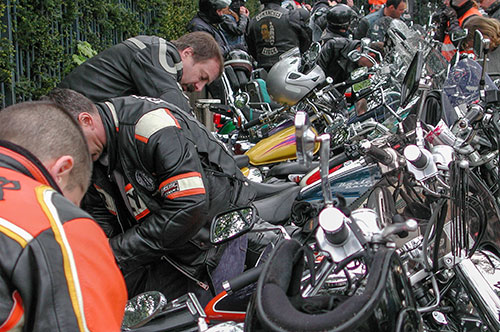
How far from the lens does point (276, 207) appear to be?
3.57 m

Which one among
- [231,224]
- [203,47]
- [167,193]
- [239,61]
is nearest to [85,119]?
[167,193]

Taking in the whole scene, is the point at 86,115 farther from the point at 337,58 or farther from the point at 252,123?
the point at 337,58

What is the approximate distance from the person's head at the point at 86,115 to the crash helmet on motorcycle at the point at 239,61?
16.7ft

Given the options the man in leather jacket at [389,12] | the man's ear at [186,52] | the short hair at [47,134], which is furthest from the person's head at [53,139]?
the man in leather jacket at [389,12]

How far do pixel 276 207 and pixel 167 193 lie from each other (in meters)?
1.08

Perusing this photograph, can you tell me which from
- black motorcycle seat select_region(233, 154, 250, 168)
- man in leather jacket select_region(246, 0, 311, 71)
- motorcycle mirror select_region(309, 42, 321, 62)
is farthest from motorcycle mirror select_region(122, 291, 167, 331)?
man in leather jacket select_region(246, 0, 311, 71)

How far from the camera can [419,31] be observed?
5254 millimetres

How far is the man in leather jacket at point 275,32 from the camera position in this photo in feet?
28.9

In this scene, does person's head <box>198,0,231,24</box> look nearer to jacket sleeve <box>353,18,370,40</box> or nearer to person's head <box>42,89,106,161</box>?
jacket sleeve <box>353,18,370,40</box>

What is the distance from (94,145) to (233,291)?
3.20 feet

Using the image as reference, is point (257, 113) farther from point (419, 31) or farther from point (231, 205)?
point (231, 205)

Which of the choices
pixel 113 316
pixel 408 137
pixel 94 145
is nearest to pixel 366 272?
pixel 113 316

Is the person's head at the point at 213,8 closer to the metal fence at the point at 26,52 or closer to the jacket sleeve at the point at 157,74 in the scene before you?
the metal fence at the point at 26,52

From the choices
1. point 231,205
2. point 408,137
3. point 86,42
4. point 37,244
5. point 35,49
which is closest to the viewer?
point 37,244
